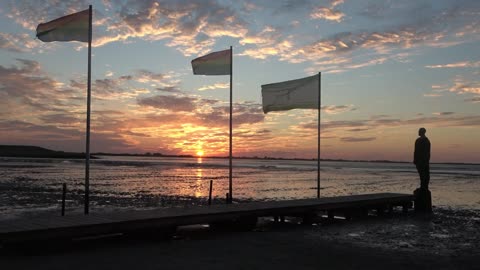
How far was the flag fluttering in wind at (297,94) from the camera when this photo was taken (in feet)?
67.7

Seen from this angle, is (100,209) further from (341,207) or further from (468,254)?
(468,254)

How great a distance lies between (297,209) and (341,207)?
249 centimetres

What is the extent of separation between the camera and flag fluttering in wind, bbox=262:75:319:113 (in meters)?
20.6

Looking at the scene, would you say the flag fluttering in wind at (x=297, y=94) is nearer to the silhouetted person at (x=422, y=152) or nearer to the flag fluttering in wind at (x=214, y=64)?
the flag fluttering in wind at (x=214, y=64)

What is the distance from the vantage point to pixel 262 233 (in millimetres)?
14359

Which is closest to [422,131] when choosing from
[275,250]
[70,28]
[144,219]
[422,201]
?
[422,201]

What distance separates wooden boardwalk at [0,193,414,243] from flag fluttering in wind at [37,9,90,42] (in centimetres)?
593

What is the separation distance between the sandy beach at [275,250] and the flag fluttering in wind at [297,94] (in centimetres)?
626

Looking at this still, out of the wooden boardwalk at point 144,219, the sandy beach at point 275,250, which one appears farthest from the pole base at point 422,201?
the sandy beach at point 275,250

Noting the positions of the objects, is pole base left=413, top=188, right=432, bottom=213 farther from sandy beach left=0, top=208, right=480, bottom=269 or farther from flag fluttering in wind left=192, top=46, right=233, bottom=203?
flag fluttering in wind left=192, top=46, right=233, bottom=203

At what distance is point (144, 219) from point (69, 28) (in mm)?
6950

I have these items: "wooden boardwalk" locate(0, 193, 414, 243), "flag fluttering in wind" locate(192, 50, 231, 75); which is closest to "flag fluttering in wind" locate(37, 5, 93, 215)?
"wooden boardwalk" locate(0, 193, 414, 243)

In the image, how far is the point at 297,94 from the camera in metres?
20.7

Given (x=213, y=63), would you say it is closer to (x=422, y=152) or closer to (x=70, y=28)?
(x=70, y=28)
